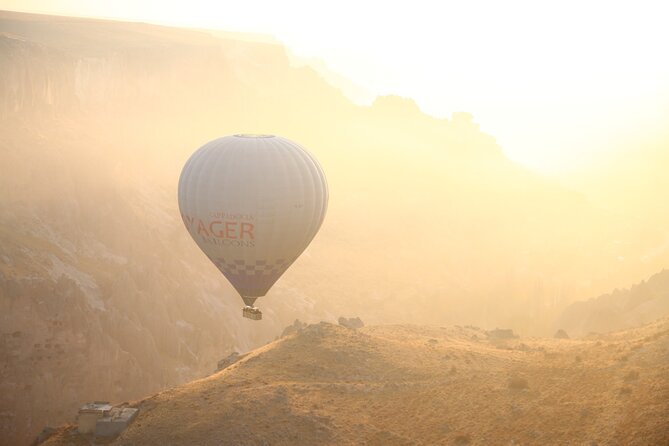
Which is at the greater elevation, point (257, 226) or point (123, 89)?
point (123, 89)

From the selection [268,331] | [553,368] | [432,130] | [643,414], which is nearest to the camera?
[643,414]

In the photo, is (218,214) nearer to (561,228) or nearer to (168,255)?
(168,255)

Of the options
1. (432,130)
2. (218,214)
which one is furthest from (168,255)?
(432,130)

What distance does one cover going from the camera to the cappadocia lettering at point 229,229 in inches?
1478

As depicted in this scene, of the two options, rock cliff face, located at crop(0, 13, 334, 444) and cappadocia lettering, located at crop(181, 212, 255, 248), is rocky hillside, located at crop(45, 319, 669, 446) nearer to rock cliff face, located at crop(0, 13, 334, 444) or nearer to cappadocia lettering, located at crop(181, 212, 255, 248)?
cappadocia lettering, located at crop(181, 212, 255, 248)

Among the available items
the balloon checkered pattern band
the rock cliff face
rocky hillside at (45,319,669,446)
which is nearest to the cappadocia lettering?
the balloon checkered pattern band

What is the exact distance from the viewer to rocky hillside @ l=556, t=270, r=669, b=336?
5975 cm

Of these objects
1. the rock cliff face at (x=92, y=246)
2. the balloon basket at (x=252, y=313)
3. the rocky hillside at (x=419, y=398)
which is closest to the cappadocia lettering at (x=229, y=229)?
the balloon basket at (x=252, y=313)

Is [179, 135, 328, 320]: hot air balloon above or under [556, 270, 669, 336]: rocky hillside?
above

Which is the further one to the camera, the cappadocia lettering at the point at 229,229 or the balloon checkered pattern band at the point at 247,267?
the balloon checkered pattern band at the point at 247,267

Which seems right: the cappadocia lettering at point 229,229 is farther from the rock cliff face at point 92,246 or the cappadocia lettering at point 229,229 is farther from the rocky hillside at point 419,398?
the rock cliff face at point 92,246

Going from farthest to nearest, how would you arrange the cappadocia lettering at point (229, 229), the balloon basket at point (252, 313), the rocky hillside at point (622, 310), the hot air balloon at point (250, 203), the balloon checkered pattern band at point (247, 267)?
the rocky hillside at point (622, 310) → the balloon checkered pattern band at point (247, 267) → the cappadocia lettering at point (229, 229) → the hot air balloon at point (250, 203) → the balloon basket at point (252, 313)

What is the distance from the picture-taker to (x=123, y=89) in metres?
94.9

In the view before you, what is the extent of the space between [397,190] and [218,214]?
81704mm
